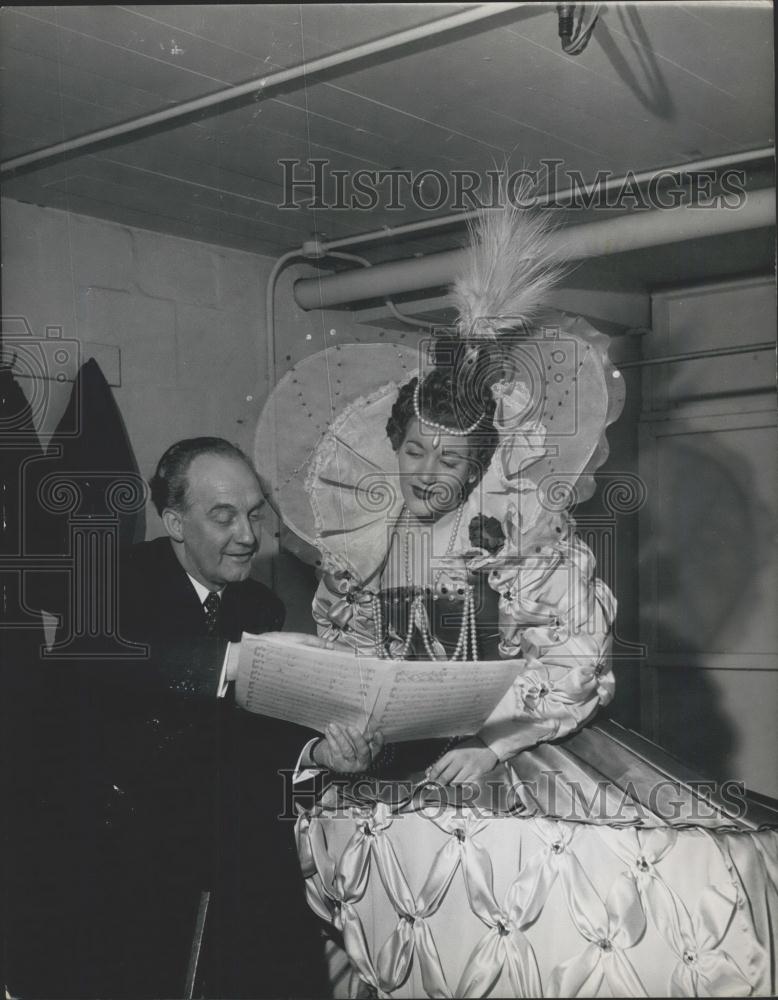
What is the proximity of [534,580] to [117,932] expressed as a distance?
0.85 m

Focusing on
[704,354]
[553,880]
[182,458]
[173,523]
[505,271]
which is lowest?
[553,880]

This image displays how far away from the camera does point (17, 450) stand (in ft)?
5.38

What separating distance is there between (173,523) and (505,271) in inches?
25.4

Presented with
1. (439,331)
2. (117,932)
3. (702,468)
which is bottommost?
(117,932)

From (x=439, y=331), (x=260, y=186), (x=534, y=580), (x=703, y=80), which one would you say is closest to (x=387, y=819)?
(x=534, y=580)

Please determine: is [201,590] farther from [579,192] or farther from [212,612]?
[579,192]

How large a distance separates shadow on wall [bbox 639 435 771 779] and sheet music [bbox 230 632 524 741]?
0.30 metres

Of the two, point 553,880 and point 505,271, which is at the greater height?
point 505,271

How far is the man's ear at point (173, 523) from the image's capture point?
161 centimetres

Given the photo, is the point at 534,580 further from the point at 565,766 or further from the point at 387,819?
the point at 387,819

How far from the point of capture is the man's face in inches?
63.3

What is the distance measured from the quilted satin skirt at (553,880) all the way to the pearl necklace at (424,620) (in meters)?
0.19

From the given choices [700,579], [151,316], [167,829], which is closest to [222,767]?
[167,829]

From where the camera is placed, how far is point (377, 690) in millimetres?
1553
